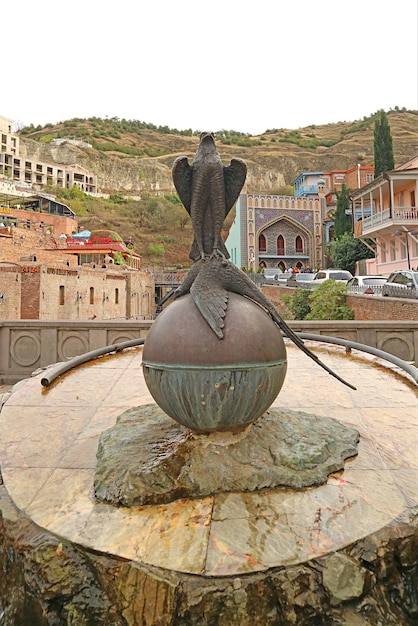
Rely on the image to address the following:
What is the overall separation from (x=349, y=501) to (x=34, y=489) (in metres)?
2.26

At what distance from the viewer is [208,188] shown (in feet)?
12.6

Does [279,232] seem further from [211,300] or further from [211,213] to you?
[211,300]

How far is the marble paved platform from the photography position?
2.59 meters

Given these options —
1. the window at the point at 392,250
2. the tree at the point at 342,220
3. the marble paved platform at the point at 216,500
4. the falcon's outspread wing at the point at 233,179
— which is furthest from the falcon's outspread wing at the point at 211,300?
the tree at the point at 342,220

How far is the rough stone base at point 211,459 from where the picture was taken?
10.1 ft

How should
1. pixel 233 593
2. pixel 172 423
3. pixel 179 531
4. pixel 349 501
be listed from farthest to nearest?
1. pixel 172 423
2. pixel 349 501
3. pixel 179 531
4. pixel 233 593

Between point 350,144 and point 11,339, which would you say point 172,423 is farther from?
point 350,144

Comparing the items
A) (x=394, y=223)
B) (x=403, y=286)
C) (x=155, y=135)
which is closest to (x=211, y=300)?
(x=403, y=286)

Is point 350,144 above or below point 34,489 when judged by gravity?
above

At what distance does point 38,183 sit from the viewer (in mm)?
80062

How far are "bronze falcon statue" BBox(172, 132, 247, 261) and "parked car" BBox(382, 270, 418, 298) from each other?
14.4 metres

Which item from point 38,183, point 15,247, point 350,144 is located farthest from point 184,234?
point 350,144

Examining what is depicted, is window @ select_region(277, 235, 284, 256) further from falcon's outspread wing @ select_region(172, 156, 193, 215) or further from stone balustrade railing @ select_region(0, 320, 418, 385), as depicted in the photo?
falcon's outspread wing @ select_region(172, 156, 193, 215)

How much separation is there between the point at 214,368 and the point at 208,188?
165 cm
